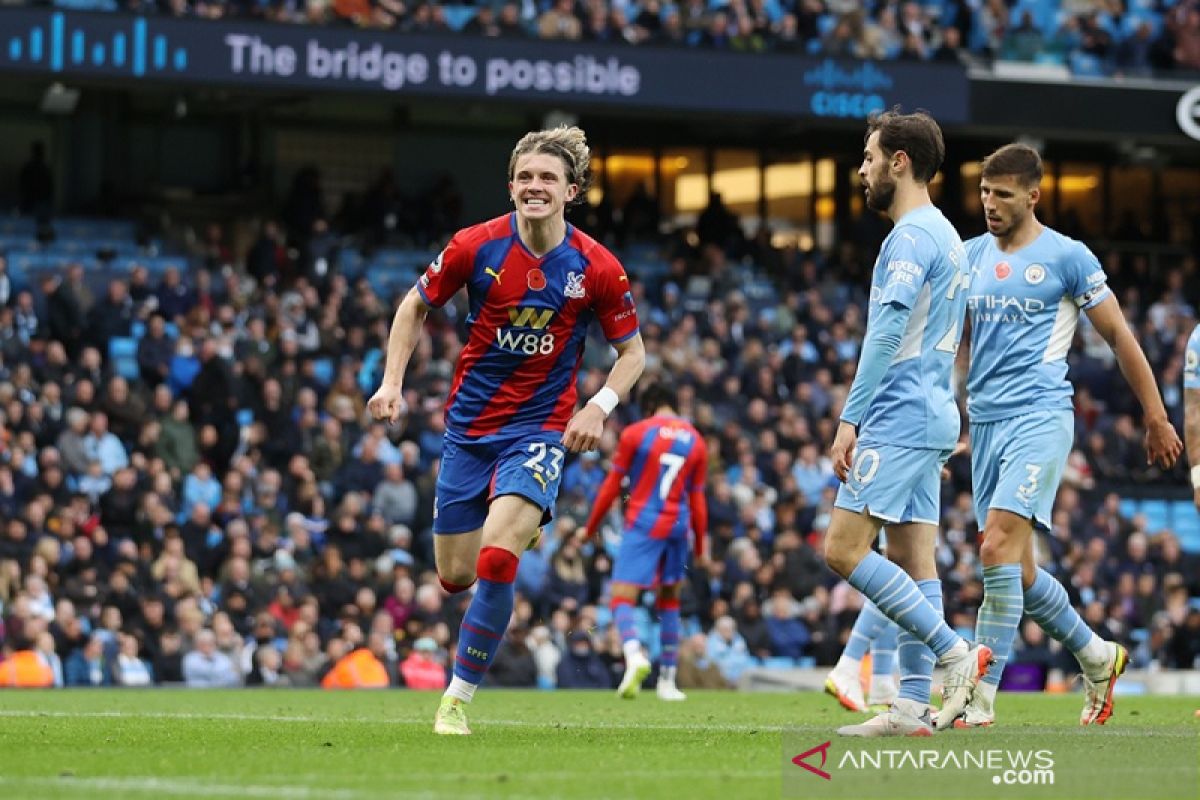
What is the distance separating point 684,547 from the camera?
56.7ft

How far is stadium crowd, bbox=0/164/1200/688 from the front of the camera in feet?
68.1

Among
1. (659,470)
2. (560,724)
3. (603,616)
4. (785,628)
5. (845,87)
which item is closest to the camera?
(560,724)

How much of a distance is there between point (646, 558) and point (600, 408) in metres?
7.59

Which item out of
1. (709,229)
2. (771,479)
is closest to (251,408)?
(771,479)

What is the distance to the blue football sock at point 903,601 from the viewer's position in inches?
368

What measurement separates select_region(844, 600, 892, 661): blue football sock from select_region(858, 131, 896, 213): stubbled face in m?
3.49

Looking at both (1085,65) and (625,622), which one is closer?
(625,622)

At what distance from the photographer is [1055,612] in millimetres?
10828

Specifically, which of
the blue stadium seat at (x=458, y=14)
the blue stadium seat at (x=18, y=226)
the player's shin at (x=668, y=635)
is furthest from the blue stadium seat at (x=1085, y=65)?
the player's shin at (x=668, y=635)

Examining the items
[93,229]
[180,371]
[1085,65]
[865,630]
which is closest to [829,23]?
[1085,65]

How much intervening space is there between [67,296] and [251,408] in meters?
2.39

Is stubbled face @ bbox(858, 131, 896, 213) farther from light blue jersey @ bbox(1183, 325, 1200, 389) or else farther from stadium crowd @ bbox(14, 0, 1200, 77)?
stadium crowd @ bbox(14, 0, 1200, 77)

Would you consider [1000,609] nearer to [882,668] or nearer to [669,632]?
[882,668]

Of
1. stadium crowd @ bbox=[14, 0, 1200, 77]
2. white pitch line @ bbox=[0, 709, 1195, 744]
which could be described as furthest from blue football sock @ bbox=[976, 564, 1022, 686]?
stadium crowd @ bbox=[14, 0, 1200, 77]
